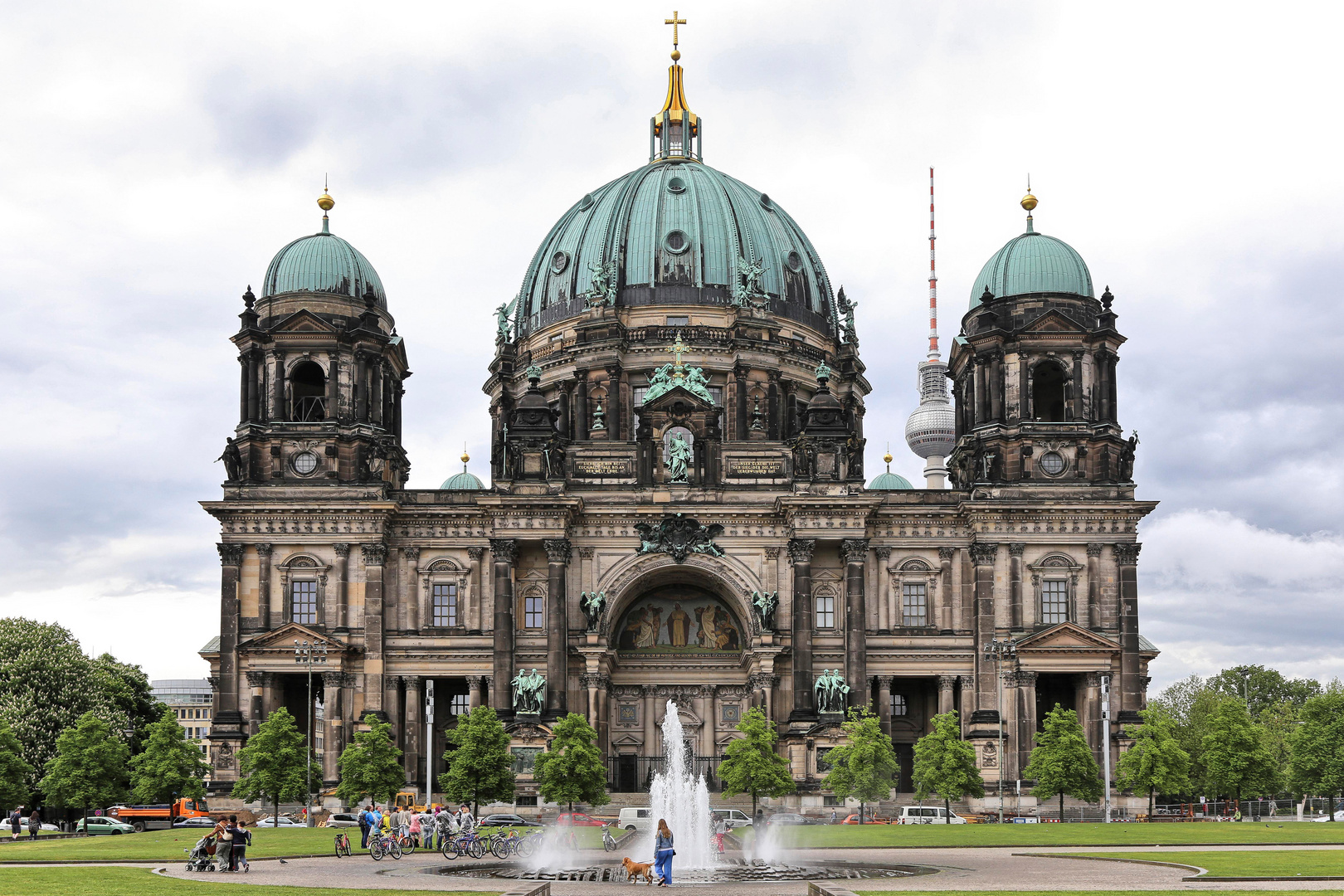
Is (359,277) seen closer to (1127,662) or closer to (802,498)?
(802,498)

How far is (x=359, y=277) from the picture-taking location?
290 feet

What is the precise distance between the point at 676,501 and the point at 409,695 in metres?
17.4

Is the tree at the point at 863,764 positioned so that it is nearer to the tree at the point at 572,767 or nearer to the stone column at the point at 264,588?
the tree at the point at 572,767

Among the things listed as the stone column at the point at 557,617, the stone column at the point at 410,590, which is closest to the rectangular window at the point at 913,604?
the stone column at the point at 557,617

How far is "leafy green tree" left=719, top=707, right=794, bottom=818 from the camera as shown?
75.1 m

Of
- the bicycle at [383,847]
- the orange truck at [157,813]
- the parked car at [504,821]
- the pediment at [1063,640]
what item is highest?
the pediment at [1063,640]

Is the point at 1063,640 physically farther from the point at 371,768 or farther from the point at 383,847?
the point at 383,847

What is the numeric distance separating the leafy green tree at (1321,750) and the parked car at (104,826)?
5871cm

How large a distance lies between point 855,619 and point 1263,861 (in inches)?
1590

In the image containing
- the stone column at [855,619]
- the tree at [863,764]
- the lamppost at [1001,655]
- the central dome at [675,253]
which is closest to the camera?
the tree at [863,764]

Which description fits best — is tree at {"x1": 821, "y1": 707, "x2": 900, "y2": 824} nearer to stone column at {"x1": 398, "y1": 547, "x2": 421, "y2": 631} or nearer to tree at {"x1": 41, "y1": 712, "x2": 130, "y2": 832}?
stone column at {"x1": 398, "y1": 547, "x2": 421, "y2": 631}

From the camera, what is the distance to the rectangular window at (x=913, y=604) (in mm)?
84938

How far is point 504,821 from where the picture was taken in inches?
2844

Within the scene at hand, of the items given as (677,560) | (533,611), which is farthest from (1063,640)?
(533,611)
